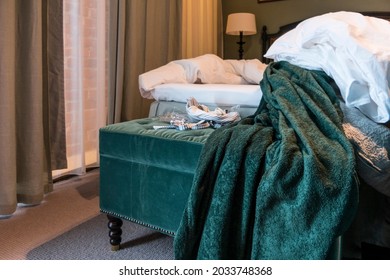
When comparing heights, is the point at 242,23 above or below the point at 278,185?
above

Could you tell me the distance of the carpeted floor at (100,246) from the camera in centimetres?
141

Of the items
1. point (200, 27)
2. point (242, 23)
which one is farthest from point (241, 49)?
point (200, 27)

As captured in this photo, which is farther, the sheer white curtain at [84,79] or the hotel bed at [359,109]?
the sheer white curtain at [84,79]

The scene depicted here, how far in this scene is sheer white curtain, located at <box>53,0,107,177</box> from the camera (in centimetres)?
225

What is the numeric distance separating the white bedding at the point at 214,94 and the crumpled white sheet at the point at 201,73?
78 mm

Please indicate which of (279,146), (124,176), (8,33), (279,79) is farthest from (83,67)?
(279,146)

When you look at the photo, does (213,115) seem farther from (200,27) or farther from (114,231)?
(200,27)

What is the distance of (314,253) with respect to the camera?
2.82ft

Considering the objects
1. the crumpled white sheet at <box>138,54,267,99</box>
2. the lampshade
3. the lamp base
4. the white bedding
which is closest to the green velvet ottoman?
the white bedding

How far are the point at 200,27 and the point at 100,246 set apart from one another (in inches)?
97.9

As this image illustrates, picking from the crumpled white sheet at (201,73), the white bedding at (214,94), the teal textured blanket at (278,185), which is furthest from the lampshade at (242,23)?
the teal textured blanket at (278,185)

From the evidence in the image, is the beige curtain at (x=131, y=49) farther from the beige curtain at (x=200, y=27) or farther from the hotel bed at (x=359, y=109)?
the hotel bed at (x=359, y=109)

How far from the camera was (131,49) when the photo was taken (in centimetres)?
247
